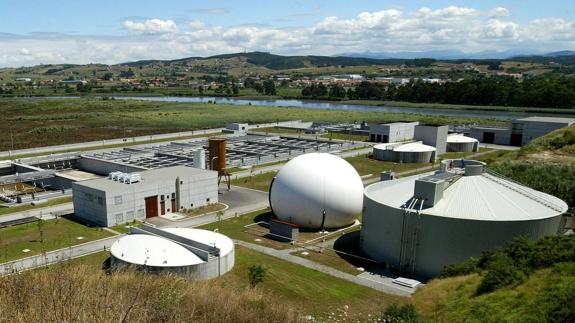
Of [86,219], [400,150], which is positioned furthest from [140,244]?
[400,150]

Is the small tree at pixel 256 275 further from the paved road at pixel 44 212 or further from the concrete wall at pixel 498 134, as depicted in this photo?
the concrete wall at pixel 498 134

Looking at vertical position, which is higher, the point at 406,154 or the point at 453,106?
the point at 453,106

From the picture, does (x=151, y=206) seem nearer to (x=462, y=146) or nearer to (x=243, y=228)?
(x=243, y=228)

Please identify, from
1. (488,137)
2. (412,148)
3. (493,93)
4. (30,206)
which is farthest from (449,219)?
(493,93)

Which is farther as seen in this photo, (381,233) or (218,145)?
(218,145)

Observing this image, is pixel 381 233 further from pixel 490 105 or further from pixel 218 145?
pixel 490 105

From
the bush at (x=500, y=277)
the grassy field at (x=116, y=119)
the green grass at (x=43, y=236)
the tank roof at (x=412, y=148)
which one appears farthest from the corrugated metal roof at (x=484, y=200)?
the grassy field at (x=116, y=119)

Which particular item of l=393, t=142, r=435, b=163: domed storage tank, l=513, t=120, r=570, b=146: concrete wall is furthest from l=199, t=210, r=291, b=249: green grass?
l=513, t=120, r=570, b=146: concrete wall
